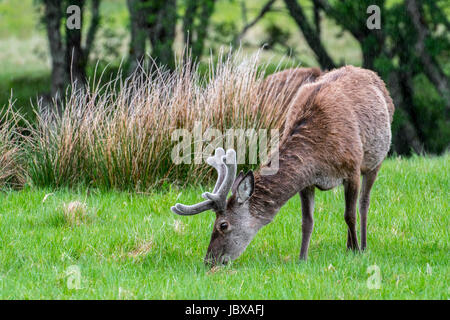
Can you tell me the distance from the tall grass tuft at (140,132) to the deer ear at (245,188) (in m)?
3.26

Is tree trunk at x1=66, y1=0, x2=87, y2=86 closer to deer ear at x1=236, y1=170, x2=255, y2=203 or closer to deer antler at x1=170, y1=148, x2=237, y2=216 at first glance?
deer antler at x1=170, y1=148, x2=237, y2=216

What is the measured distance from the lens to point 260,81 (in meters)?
10.1

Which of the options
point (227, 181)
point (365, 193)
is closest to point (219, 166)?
point (227, 181)

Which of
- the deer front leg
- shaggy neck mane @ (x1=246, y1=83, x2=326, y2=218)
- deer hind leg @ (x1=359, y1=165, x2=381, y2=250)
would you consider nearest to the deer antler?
shaggy neck mane @ (x1=246, y1=83, x2=326, y2=218)

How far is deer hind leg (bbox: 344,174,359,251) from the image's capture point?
21.9ft

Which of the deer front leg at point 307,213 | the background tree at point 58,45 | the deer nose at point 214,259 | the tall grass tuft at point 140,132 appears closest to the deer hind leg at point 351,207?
the deer front leg at point 307,213

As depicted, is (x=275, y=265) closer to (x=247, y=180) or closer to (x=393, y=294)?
(x=247, y=180)

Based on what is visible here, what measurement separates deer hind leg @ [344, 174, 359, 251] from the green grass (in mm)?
146

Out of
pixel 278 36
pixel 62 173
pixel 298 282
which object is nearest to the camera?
pixel 298 282

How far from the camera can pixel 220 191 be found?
6.19 m

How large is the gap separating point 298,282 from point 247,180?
988 millimetres

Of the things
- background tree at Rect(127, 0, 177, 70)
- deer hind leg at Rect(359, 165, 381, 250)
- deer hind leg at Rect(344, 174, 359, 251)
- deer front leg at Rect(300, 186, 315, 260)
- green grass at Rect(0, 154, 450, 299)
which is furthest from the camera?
background tree at Rect(127, 0, 177, 70)

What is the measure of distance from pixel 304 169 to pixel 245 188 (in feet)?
1.89

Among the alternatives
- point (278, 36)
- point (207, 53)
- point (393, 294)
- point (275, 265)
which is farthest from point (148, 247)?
point (278, 36)
